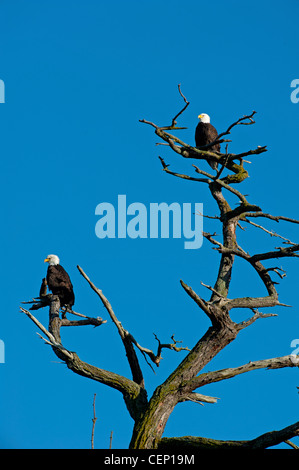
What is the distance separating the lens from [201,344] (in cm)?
750

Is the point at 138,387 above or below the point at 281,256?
below

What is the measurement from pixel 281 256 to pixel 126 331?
6.37ft

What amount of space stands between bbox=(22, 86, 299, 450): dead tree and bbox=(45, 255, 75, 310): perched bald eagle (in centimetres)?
96

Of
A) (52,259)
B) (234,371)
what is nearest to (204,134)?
(52,259)

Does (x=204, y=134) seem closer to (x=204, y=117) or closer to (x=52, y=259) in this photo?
(x=204, y=117)

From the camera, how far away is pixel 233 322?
7.46 metres

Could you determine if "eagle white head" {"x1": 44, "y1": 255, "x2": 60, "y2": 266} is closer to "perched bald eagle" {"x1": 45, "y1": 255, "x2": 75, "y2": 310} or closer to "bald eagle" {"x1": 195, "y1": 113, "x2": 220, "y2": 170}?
"perched bald eagle" {"x1": 45, "y1": 255, "x2": 75, "y2": 310}

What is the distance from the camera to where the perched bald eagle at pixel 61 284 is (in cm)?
940

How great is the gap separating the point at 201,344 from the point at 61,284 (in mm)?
2730

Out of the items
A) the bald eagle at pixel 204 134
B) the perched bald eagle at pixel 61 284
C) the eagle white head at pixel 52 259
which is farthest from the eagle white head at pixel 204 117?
the perched bald eagle at pixel 61 284

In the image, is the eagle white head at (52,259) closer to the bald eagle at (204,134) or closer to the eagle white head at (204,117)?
the bald eagle at (204,134)

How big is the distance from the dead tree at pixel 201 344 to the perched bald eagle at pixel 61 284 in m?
0.96
